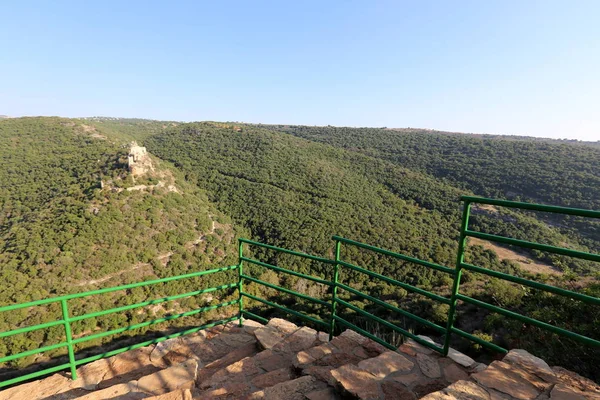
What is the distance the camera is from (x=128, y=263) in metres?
32.8

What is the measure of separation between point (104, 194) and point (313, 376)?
45.4 m

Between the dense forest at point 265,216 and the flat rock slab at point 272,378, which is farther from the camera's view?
the dense forest at point 265,216

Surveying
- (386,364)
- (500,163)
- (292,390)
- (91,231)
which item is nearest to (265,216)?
(91,231)

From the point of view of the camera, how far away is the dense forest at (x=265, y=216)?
88.9ft

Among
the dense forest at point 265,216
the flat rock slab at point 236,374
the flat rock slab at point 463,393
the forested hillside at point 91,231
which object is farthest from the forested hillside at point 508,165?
the forested hillside at point 91,231

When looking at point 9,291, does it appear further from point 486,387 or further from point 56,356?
point 486,387

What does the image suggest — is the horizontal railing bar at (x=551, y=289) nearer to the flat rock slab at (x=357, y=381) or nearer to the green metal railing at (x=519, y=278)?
the green metal railing at (x=519, y=278)

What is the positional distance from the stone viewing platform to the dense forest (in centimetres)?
629

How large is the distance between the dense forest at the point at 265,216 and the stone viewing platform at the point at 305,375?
6293 mm

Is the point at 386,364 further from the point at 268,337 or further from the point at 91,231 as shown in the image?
the point at 91,231

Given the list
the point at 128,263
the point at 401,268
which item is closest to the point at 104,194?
the point at 128,263

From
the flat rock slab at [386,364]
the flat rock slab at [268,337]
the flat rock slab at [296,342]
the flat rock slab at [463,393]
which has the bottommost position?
the flat rock slab at [268,337]

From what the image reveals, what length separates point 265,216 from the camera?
1944 inches

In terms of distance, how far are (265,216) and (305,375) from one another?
47461mm
